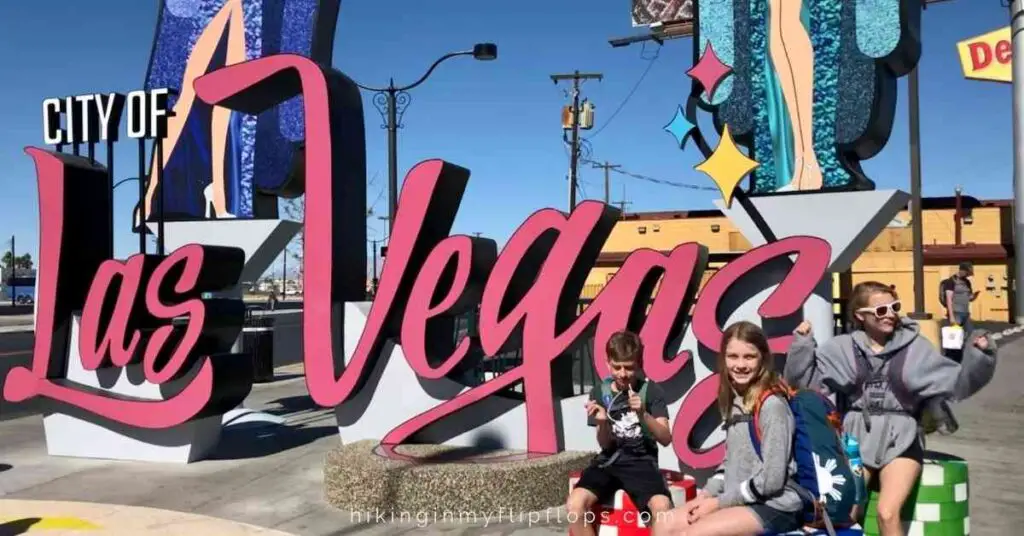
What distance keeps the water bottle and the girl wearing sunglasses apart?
7cm

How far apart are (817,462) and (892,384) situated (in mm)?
765

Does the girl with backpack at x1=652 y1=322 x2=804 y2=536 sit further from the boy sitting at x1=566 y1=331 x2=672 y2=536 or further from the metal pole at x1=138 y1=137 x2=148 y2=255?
the metal pole at x1=138 y1=137 x2=148 y2=255

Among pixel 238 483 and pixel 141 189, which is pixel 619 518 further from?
pixel 141 189

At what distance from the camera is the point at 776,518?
11.8 ft

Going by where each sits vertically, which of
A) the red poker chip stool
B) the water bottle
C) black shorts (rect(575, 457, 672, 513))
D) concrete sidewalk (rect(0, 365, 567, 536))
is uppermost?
the water bottle

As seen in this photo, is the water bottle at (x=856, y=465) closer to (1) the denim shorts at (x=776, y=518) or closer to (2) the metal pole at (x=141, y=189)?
(1) the denim shorts at (x=776, y=518)

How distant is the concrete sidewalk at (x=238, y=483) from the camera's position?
6.82m

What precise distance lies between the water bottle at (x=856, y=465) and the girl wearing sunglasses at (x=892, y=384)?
7 cm

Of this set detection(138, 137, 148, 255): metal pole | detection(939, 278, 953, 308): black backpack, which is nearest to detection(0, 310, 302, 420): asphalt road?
detection(138, 137, 148, 255): metal pole

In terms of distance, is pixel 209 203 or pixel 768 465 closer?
pixel 768 465

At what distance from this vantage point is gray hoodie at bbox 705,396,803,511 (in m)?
3.55

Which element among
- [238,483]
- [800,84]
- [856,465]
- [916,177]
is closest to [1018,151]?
[916,177]

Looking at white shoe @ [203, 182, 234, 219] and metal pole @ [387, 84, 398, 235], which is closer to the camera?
white shoe @ [203, 182, 234, 219]

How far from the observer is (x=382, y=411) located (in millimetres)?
8852
